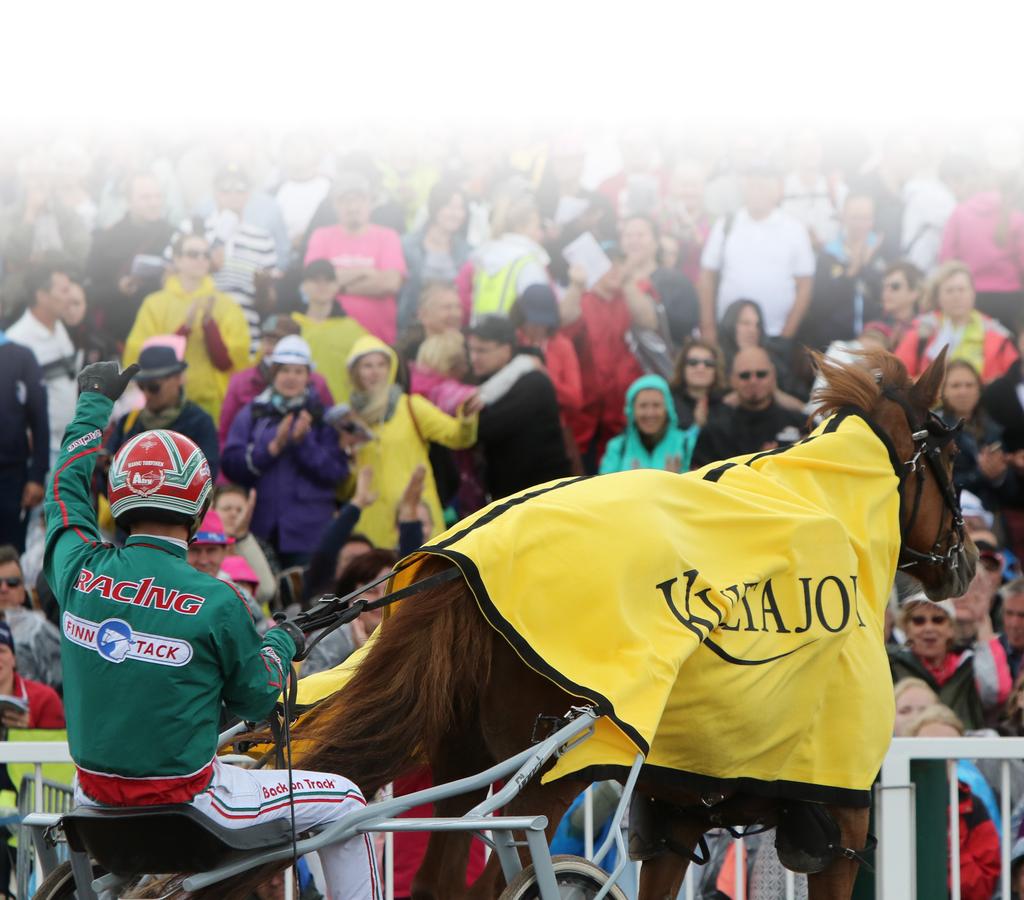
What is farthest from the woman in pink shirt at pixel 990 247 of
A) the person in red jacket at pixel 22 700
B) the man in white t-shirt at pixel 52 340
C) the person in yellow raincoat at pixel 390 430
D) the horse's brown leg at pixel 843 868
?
the person in red jacket at pixel 22 700

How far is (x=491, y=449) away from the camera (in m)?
8.20

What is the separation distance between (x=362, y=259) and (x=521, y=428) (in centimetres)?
145

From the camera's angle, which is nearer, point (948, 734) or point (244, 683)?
point (244, 683)

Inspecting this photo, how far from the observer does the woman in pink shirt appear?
887cm

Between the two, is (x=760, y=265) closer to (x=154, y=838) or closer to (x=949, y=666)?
(x=949, y=666)

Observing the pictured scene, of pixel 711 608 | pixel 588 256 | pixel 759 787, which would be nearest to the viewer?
pixel 711 608

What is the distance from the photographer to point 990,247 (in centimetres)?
891

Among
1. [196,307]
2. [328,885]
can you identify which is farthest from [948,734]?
[196,307]

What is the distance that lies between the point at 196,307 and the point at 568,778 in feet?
16.8

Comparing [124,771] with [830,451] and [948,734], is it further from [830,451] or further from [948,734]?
[948,734]

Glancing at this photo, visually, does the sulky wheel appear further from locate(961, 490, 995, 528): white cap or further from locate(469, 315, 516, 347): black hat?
locate(469, 315, 516, 347): black hat

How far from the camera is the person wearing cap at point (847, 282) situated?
8.92 meters

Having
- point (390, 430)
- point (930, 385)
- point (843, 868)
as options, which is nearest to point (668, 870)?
point (843, 868)

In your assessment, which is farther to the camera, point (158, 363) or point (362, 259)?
point (362, 259)
